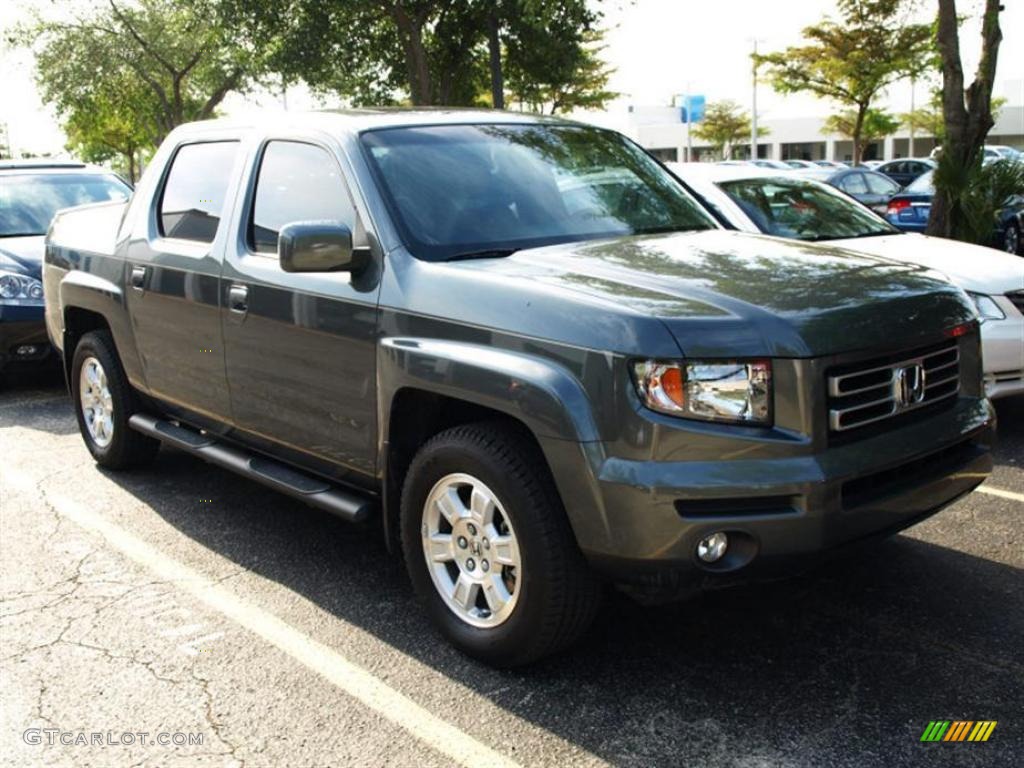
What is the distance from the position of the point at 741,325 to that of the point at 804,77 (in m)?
42.6

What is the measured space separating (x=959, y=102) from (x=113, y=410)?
948 centimetres

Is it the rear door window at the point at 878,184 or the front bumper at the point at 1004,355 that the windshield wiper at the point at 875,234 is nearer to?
the front bumper at the point at 1004,355

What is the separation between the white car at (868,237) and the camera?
20.8 feet

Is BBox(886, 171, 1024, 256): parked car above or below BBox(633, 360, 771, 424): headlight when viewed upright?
above

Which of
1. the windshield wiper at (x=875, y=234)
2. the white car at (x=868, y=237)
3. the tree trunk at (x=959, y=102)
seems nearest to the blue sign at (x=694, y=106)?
the tree trunk at (x=959, y=102)

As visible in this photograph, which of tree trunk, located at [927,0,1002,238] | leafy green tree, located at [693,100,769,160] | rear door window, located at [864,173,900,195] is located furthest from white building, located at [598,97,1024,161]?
tree trunk, located at [927,0,1002,238]

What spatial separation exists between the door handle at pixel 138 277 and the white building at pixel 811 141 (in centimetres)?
6541

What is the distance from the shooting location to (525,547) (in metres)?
3.40

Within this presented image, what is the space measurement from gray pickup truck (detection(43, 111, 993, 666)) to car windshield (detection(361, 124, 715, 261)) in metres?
0.01

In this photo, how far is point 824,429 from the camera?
3.21m

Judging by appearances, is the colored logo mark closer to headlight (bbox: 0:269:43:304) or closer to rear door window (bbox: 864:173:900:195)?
headlight (bbox: 0:269:43:304)

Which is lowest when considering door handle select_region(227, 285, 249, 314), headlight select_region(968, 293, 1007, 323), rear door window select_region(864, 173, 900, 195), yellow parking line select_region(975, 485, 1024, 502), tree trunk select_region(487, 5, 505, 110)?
yellow parking line select_region(975, 485, 1024, 502)

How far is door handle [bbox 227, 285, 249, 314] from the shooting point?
455 cm

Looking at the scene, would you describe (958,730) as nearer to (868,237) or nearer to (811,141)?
(868,237)
